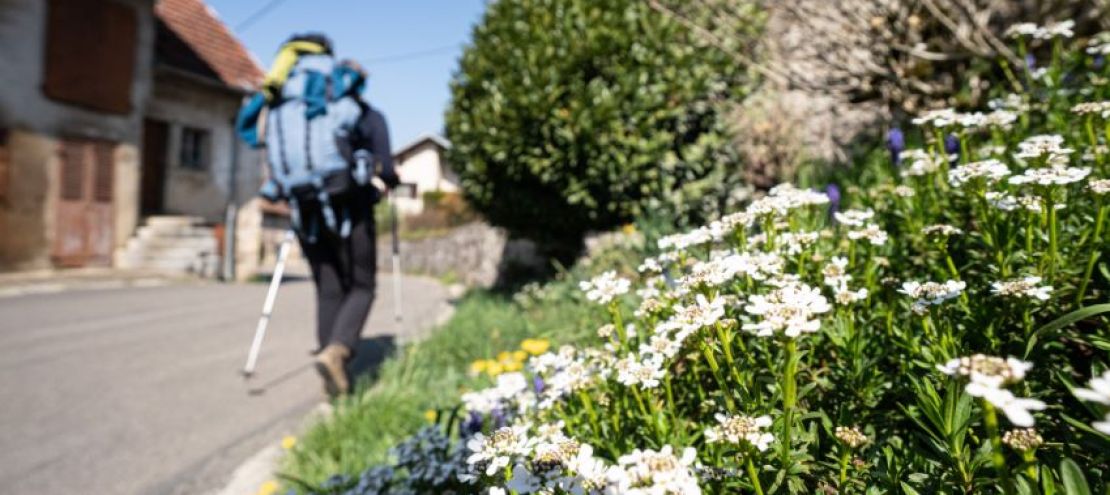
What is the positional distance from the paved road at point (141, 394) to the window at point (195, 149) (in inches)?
247

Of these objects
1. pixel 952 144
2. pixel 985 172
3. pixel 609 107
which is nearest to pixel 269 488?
pixel 985 172

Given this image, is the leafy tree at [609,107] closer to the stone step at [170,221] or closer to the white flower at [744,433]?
the white flower at [744,433]

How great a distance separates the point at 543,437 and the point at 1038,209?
4.02ft

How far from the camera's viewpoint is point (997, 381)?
2.41ft

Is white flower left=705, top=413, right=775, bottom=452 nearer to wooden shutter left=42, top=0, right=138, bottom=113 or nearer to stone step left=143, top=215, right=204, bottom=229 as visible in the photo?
wooden shutter left=42, top=0, right=138, bottom=113

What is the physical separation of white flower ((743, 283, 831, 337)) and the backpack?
333 cm

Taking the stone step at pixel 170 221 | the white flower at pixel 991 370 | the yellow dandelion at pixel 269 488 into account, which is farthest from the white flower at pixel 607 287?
the stone step at pixel 170 221

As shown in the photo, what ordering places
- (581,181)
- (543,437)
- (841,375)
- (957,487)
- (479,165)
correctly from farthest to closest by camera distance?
(479,165) < (581,181) < (841,375) < (543,437) < (957,487)

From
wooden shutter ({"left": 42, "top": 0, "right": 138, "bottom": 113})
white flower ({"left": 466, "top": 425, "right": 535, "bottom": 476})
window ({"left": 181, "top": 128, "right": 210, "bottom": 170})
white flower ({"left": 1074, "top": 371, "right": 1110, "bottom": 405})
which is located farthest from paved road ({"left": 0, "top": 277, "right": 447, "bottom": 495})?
window ({"left": 181, "top": 128, "right": 210, "bottom": 170})

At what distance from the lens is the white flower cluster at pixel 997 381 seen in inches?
27.7

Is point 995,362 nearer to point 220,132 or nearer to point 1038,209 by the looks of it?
point 1038,209

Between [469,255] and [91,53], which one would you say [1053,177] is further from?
[91,53]

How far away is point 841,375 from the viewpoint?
139 cm

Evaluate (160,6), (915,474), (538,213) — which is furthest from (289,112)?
(160,6)
